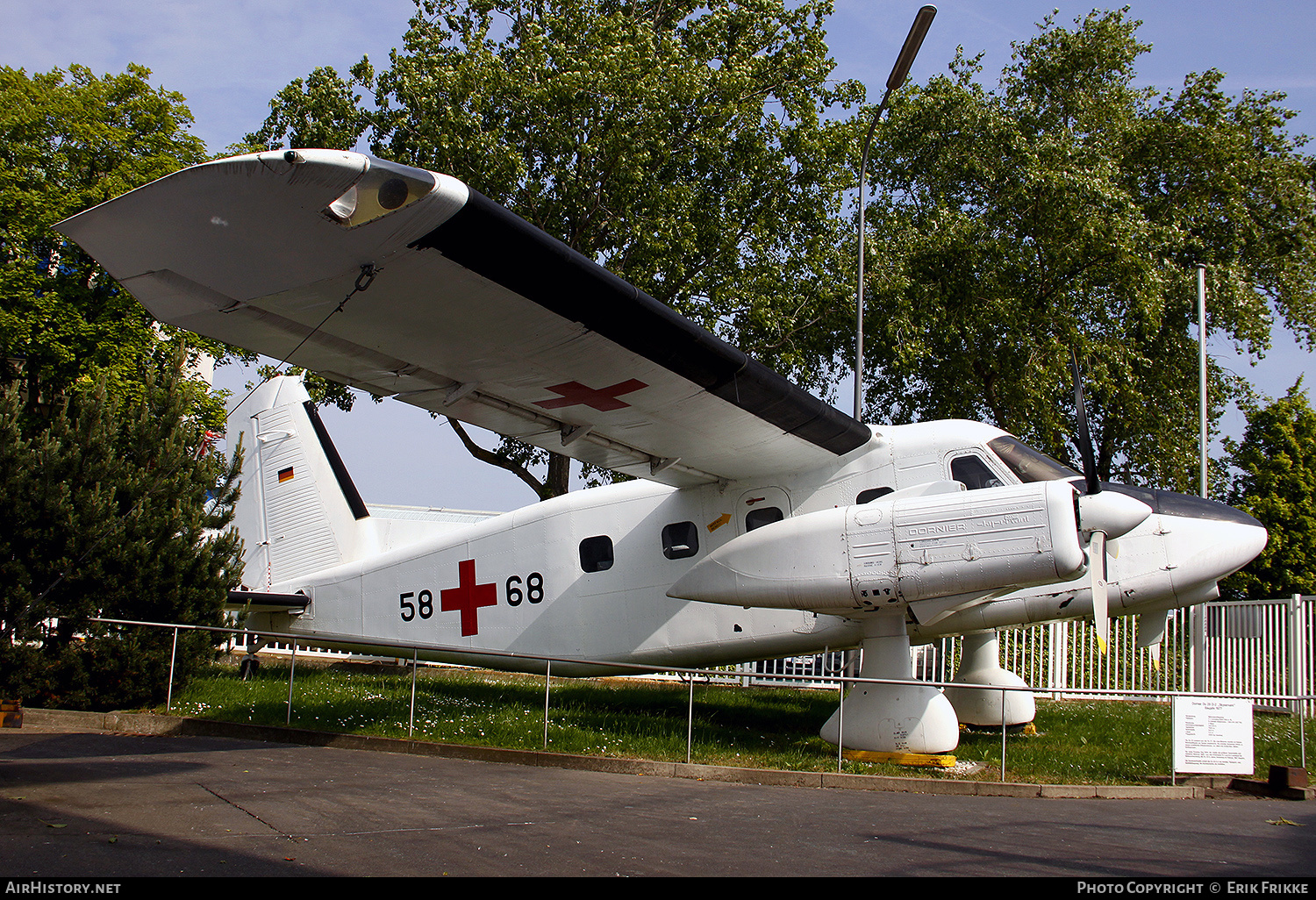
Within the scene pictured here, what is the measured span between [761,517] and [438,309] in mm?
5690

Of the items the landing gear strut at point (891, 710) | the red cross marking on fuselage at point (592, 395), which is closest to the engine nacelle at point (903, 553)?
the landing gear strut at point (891, 710)

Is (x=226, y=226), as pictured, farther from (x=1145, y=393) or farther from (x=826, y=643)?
(x=1145, y=393)

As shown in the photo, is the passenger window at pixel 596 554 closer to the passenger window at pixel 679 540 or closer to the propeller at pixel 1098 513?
the passenger window at pixel 679 540

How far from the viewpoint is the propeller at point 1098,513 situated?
9477 millimetres

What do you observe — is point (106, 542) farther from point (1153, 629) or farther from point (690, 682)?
point (1153, 629)

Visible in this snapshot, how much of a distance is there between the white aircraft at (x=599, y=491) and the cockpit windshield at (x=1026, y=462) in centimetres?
3

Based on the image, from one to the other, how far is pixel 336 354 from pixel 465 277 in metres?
1.94

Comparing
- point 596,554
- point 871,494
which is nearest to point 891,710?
point 871,494

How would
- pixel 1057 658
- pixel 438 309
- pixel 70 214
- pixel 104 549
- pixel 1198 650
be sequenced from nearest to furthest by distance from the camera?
pixel 438 309 → pixel 104 549 → pixel 1198 650 → pixel 1057 658 → pixel 70 214

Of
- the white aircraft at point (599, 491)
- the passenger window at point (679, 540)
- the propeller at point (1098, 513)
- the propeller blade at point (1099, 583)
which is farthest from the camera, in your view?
the passenger window at point (679, 540)

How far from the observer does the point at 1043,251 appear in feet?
94.1

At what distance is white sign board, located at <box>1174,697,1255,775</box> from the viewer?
9.91m

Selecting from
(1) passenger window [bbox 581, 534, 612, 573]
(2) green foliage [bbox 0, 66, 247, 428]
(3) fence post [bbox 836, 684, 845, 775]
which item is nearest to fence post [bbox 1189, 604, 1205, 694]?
(3) fence post [bbox 836, 684, 845, 775]

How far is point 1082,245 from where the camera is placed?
88.9 ft
